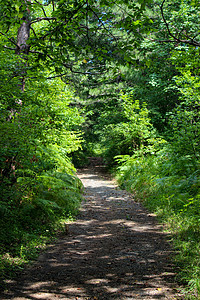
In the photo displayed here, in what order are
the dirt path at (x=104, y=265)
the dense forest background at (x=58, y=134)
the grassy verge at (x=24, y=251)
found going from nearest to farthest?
the dirt path at (x=104, y=265), the grassy verge at (x=24, y=251), the dense forest background at (x=58, y=134)

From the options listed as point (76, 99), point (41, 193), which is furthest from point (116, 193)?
point (76, 99)

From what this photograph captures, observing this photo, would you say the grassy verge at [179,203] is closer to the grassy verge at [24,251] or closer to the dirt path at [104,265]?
the dirt path at [104,265]

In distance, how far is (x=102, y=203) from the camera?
8867 mm

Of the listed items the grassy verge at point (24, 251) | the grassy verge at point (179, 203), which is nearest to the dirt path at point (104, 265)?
the grassy verge at point (24, 251)

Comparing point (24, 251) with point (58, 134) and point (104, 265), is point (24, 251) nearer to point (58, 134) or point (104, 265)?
point (104, 265)

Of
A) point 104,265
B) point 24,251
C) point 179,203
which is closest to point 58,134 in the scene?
point 179,203

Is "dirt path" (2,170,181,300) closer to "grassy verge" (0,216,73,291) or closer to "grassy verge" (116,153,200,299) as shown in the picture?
"grassy verge" (0,216,73,291)

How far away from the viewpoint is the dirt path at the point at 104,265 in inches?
125

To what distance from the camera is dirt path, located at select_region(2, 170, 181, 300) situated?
3.18 metres

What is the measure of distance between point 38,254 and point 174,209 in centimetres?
346

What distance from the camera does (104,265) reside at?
4031 mm

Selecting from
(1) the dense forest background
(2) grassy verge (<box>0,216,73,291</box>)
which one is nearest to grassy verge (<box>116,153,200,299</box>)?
(1) the dense forest background

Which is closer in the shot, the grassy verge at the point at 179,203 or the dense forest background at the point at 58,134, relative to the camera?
the grassy verge at the point at 179,203

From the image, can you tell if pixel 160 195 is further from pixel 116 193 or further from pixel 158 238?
pixel 116 193
